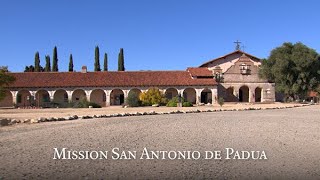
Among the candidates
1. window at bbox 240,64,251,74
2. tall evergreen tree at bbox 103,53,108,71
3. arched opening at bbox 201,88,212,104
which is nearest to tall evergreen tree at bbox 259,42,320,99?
window at bbox 240,64,251,74

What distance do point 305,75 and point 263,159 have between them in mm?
44484

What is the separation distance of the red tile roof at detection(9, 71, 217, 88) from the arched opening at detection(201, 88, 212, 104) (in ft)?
4.27

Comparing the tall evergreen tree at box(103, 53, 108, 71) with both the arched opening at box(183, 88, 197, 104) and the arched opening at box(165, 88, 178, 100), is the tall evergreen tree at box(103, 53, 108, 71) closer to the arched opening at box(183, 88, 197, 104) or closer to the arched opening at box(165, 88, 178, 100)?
the arched opening at box(165, 88, 178, 100)

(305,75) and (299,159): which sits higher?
(305,75)

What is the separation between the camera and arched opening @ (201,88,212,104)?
5234 centimetres

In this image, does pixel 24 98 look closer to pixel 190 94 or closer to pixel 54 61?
pixel 54 61

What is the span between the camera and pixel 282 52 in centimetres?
5344

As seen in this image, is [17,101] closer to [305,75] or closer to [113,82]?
[113,82]

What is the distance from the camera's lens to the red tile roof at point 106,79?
5088cm

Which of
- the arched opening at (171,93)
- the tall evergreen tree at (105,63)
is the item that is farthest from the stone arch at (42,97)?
the tall evergreen tree at (105,63)

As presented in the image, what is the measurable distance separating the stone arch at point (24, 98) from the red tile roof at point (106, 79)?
979 mm

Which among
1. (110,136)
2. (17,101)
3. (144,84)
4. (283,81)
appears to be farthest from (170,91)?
(110,136)

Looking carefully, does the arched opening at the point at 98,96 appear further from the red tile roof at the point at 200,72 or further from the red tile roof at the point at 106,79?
the red tile roof at the point at 200,72

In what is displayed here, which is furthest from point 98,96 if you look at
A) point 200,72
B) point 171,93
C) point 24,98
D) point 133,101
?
point 200,72
